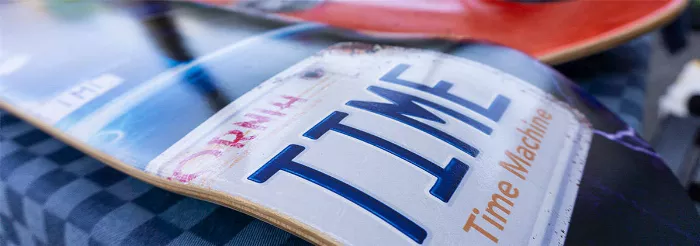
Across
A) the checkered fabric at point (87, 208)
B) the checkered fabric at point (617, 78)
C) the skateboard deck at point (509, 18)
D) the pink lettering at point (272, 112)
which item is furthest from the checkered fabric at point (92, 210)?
the checkered fabric at point (617, 78)

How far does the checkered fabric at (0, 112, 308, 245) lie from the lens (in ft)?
1.54

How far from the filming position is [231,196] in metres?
0.39

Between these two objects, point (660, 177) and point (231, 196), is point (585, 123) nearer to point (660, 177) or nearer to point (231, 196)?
point (660, 177)

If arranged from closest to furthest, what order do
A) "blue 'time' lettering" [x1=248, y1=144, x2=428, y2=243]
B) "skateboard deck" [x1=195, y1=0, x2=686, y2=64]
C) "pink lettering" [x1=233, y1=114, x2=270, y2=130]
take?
"blue 'time' lettering" [x1=248, y1=144, x2=428, y2=243], "pink lettering" [x1=233, y1=114, x2=270, y2=130], "skateboard deck" [x1=195, y1=0, x2=686, y2=64]

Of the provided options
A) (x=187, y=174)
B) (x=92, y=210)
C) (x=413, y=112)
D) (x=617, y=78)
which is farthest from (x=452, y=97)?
(x=617, y=78)

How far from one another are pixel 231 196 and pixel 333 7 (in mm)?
695

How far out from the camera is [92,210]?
1.68 ft

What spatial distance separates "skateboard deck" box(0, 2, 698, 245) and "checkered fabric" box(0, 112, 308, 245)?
0.20 ft

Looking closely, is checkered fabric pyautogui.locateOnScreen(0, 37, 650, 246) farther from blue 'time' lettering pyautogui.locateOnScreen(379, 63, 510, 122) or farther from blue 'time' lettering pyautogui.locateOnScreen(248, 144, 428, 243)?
blue 'time' lettering pyautogui.locateOnScreen(379, 63, 510, 122)

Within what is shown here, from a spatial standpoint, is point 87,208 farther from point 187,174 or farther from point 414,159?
point 414,159

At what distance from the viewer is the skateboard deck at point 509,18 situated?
2.70 ft

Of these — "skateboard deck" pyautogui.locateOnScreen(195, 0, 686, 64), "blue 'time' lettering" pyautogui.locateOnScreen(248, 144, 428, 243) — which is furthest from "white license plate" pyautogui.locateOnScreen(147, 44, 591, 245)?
"skateboard deck" pyautogui.locateOnScreen(195, 0, 686, 64)

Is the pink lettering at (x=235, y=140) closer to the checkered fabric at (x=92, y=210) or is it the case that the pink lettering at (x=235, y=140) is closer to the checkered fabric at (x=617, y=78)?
the checkered fabric at (x=92, y=210)

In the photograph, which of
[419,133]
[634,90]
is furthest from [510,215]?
[634,90]
